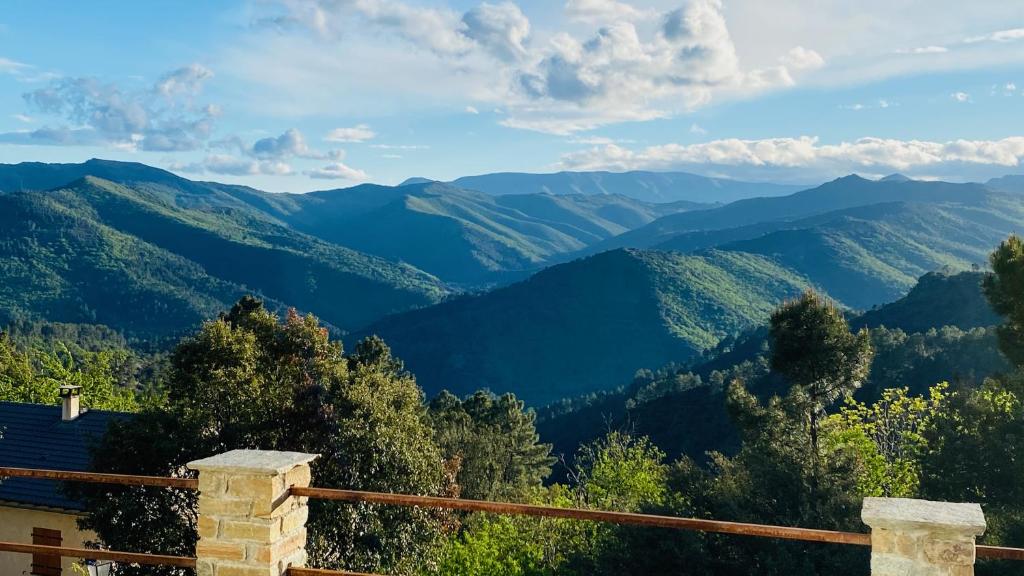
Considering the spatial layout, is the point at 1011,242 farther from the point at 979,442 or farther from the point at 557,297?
the point at 557,297

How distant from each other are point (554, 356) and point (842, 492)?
142 m

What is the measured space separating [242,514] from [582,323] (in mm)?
159792

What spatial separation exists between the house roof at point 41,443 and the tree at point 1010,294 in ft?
68.4

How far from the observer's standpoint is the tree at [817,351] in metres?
17.2

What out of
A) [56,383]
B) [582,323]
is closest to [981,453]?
[56,383]

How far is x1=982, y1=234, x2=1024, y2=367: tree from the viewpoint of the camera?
1547 centimetres

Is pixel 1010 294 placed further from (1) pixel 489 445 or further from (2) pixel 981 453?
(1) pixel 489 445

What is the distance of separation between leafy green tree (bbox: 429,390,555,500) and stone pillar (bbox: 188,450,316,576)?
24.9 metres

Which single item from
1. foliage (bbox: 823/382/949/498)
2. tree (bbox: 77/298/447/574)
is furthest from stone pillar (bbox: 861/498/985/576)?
foliage (bbox: 823/382/949/498)

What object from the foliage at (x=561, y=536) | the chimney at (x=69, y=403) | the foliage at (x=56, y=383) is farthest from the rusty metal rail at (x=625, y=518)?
the foliage at (x=56, y=383)

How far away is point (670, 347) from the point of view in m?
140

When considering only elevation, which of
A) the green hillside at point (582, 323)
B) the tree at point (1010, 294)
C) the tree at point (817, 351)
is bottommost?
the green hillside at point (582, 323)

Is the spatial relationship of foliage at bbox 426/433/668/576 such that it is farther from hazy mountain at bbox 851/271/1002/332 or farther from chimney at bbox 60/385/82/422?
hazy mountain at bbox 851/271/1002/332

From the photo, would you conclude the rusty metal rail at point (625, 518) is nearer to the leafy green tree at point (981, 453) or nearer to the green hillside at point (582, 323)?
the leafy green tree at point (981, 453)
